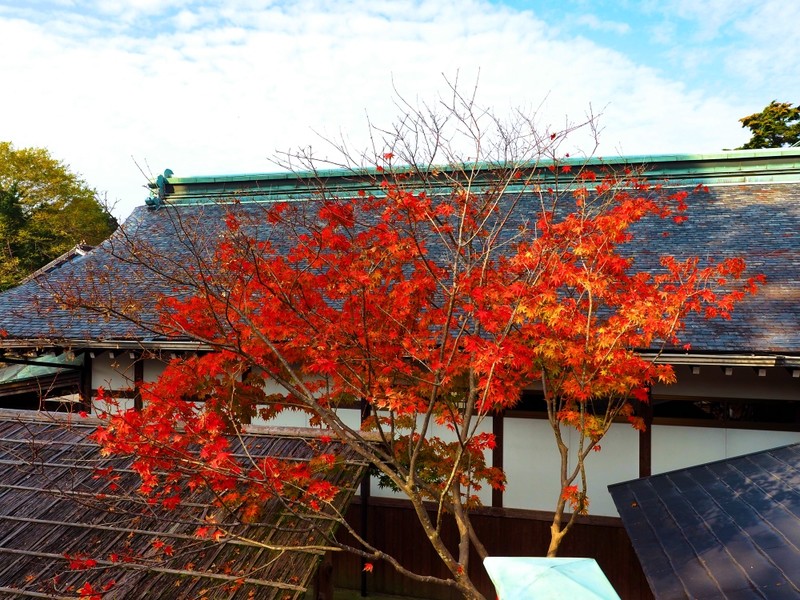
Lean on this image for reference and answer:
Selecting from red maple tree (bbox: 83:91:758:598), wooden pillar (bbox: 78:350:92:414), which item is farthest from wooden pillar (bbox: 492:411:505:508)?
wooden pillar (bbox: 78:350:92:414)

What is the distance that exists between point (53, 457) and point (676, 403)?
8.96 meters

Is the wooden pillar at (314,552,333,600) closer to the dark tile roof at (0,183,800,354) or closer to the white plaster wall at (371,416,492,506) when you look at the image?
the white plaster wall at (371,416,492,506)

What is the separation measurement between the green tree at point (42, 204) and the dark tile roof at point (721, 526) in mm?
31665

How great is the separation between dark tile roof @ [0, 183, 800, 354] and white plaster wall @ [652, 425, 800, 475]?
1.48 meters

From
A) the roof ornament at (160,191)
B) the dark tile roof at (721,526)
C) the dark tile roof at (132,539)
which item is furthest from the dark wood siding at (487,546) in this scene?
the roof ornament at (160,191)

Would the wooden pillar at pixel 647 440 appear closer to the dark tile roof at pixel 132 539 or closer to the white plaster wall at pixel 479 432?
the white plaster wall at pixel 479 432

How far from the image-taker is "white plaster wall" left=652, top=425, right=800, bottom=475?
8.05 m

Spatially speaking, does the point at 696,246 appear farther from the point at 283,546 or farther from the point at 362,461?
the point at 283,546

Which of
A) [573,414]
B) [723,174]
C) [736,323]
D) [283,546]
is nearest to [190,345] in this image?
[283,546]

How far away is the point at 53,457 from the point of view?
6570 mm

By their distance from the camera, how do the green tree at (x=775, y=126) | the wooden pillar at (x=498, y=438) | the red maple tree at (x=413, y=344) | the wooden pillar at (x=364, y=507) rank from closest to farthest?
the red maple tree at (x=413, y=344) < the wooden pillar at (x=498, y=438) < the wooden pillar at (x=364, y=507) < the green tree at (x=775, y=126)

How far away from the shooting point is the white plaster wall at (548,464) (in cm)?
848

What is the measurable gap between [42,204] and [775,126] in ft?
144

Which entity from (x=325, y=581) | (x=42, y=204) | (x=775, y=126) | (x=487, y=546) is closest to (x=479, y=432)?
(x=487, y=546)
